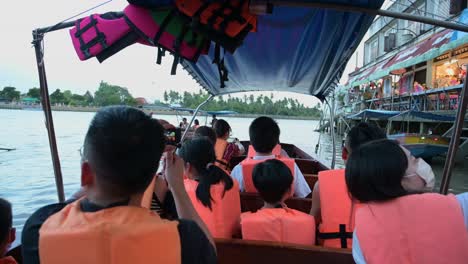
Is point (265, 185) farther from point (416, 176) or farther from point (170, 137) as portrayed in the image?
point (416, 176)

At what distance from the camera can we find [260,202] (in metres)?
2.63

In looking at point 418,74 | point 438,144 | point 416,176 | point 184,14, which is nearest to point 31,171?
point 184,14

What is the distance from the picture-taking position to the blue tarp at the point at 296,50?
2.58 meters

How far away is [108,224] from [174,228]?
16 cm

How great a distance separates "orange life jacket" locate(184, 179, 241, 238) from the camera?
191 centimetres

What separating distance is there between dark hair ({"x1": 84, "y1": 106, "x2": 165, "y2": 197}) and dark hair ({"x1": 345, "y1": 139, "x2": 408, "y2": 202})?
0.78 meters

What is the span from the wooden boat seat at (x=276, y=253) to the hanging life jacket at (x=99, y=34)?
141cm

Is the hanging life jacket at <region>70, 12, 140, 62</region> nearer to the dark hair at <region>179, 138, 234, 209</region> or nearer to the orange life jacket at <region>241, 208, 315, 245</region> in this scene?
the dark hair at <region>179, 138, 234, 209</region>

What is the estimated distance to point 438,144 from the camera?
9930 mm

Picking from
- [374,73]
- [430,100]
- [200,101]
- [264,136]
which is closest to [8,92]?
[200,101]

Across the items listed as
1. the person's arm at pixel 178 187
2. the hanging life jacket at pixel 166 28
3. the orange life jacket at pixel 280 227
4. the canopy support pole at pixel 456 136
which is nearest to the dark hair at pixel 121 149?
Result: the person's arm at pixel 178 187

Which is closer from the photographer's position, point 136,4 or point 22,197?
point 136,4

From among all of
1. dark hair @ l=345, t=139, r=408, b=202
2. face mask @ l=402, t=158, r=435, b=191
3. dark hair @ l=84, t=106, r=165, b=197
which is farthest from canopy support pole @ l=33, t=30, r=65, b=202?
face mask @ l=402, t=158, r=435, b=191

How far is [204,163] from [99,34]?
3.48 ft
